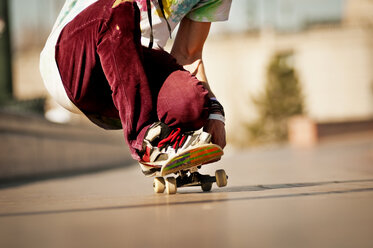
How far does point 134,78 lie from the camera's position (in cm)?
215

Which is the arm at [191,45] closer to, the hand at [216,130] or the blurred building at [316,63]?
the hand at [216,130]

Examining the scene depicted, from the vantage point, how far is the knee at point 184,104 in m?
2.10

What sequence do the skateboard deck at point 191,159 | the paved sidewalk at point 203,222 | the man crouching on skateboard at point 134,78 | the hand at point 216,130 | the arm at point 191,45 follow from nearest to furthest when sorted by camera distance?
the paved sidewalk at point 203,222 < the skateboard deck at point 191,159 < the man crouching on skateboard at point 134,78 < the hand at point 216,130 < the arm at point 191,45

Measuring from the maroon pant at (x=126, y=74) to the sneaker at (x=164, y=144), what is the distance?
0.03 meters

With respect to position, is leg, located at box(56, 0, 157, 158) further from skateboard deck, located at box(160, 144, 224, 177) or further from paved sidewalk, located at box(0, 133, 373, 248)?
paved sidewalk, located at box(0, 133, 373, 248)

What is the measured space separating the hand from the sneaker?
0.11 metres

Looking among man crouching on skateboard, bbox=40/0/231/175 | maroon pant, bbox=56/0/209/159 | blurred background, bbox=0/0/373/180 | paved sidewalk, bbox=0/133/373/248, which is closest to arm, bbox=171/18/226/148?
man crouching on skateboard, bbox=40/0/231/175

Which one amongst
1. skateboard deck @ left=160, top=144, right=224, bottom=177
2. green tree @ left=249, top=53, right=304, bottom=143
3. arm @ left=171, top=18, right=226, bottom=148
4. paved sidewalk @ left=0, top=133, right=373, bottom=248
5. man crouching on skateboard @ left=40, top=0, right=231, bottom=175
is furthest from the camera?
green tree @ left=249, top=53, right=304, bottom=143

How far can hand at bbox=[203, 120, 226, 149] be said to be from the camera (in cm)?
219

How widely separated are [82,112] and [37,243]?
1406 mm

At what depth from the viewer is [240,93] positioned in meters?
33.7

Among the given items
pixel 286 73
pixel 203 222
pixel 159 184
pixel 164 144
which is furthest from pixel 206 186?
pixel 286 73

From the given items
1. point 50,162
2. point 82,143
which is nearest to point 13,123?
point 50,162

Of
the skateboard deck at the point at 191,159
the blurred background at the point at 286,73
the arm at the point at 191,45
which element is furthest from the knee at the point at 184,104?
the blurred background at the point at 286,73
